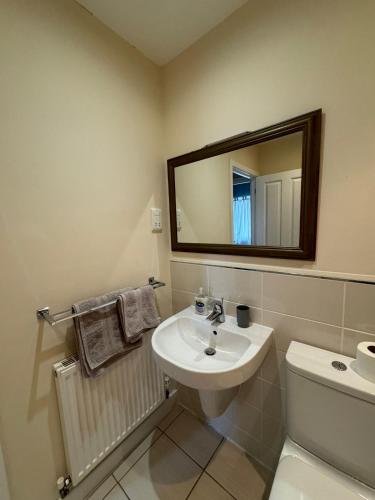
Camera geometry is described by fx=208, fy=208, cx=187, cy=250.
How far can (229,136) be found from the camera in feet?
3.57

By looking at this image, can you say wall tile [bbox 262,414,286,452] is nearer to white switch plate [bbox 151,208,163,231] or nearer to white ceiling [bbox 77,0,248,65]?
white switch plate [bbox 151,208,163,231]

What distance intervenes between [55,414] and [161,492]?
70 cm

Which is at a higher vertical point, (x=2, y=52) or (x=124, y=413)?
(x=2, y=52)

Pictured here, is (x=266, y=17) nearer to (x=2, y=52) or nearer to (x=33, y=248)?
(x=2, y=52)

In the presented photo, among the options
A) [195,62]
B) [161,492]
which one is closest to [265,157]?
[195,62]

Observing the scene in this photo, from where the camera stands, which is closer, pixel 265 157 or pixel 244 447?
pixel 265 157

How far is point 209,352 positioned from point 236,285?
0.38 m

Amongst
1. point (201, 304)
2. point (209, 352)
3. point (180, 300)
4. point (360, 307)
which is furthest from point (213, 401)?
point (360, 307)

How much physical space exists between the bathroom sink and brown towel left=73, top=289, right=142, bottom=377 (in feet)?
0.70

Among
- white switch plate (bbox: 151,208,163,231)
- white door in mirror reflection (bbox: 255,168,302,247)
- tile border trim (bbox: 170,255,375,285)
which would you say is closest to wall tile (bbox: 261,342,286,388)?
tile border trim (bbox: 170,255,375,285)

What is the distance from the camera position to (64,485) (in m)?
0.97

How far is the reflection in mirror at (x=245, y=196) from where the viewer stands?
3.10ft

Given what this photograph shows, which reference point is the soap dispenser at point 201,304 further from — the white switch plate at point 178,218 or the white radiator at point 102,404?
the white switch plate at point 178,218

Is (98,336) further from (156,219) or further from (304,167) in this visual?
(304,167)
